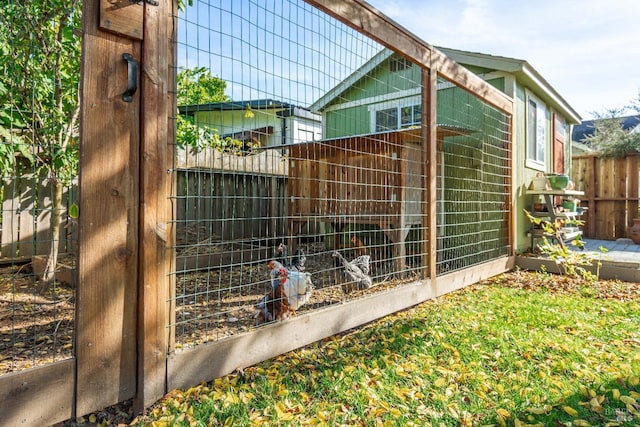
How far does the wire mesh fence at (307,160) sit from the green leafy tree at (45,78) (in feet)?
2.79

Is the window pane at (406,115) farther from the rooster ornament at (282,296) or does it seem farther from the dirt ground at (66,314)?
the rooster ornament at (282,296)

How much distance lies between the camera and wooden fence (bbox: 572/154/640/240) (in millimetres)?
8117

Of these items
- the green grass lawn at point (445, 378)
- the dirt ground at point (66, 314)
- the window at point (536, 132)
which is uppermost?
the window at point (536, 132)

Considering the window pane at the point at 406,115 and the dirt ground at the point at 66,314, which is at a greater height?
the window pane at the point at 406,115

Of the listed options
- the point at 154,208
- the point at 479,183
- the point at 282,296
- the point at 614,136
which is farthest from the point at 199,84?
the point at 614,136

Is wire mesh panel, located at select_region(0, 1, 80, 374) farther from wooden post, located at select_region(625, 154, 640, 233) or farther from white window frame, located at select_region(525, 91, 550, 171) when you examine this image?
wooden post, located at select_region(625, 154, 640, 233)

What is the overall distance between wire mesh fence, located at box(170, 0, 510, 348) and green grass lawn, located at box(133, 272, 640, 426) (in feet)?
1.19

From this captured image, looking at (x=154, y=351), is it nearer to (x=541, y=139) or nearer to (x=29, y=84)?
(x=29, y=84)

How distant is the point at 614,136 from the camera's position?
9.02 meters

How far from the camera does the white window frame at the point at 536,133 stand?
6066 mm

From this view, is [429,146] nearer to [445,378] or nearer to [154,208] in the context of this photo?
[445,378]

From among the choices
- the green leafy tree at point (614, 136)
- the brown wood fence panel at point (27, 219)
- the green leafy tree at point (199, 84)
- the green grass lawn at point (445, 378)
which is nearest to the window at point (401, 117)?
the green leafy tree at point (199, 84)

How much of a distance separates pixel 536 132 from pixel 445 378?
5.86 m

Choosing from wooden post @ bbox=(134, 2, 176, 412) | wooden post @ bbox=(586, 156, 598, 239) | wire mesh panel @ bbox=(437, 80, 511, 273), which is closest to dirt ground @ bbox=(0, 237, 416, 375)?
wooden post @ bbox=(134, 2, 176, 412)
